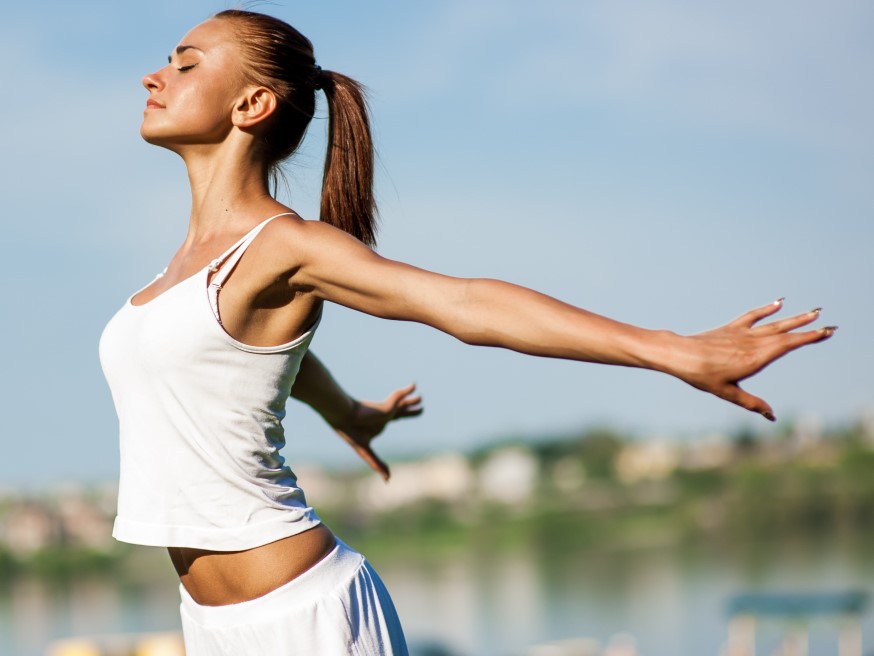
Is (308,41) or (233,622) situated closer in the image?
(233,622)

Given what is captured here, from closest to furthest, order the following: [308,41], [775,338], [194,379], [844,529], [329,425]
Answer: [775,338] → [194,379] → [308,41] → [329,425] → [844,529]

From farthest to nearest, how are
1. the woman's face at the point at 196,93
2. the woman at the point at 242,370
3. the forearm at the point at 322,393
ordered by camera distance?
the forearm at the point at 322,393, the woman's face at the point at 196,93, the woman at the point at 242,370

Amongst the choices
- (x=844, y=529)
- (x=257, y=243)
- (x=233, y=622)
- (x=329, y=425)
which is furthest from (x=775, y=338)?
(x=844, y=529)

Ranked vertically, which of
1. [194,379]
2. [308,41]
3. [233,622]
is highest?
[308,41]

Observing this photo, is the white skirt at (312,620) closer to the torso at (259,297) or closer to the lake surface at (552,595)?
the torso at (259,297)

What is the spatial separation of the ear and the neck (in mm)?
32

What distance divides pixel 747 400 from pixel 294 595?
0.55m

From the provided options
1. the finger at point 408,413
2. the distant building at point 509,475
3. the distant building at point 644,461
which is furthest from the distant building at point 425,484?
the finger at point 408,413

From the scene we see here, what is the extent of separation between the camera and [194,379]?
1.27 m

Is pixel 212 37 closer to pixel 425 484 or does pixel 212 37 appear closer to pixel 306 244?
pixel 306 244

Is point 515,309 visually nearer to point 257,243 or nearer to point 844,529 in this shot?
point 257,243

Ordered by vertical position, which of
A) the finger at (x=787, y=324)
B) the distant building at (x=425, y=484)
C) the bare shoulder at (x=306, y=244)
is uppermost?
the bare shoulder at (x=306, y=244)

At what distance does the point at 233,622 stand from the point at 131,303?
40 centimetres

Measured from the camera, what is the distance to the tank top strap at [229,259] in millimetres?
1281
